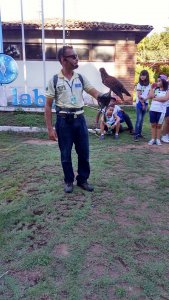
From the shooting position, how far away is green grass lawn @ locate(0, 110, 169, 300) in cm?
212

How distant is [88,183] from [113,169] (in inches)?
30.1

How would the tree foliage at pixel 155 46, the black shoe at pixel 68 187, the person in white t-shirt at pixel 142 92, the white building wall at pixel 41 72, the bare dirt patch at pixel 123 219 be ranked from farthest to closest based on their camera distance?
the tree foliage at pixel 155 46, the white building wall at pixel 41 72, the person in white t-shirt at pixel 142 92, the black shoe at pixel 68 187, the bare dirt patch at pixel 123 219

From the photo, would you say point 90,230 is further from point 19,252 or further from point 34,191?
point 34,191

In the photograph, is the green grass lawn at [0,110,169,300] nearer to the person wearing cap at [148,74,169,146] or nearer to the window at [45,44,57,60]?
the person wearing cap at [148,74,169,146]

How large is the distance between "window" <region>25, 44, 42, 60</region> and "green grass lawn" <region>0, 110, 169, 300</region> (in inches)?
349

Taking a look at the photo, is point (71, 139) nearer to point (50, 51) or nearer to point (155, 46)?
point (50, 51)

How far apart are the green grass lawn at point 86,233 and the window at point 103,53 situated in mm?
8768

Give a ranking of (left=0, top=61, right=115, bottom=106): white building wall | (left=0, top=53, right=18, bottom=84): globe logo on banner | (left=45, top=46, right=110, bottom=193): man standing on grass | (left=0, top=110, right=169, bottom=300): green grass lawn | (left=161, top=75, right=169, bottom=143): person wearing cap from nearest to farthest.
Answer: (left=0, top=110, right=169, bottom=300): green grass lawn < (left=45, top=46, right=110, bottom=193): man standing on grass < (left=161, top=75, right=169, bottom=143): person wearing cap < (left=0, top=53, right=18, bottom=84): globe logo on banner < (left=0, top=61, right=115, bottom=106): white building wall

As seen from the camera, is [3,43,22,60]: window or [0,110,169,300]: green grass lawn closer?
[0,110,169,300]: green grass lawn

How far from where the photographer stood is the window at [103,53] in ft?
41.1

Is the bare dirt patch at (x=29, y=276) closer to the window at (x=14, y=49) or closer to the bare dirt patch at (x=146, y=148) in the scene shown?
the bare dirt patch at (x=146, y=148)

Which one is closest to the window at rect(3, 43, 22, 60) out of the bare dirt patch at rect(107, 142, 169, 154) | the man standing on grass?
the bare dirt patch at rect(107, 142, 169, 154)

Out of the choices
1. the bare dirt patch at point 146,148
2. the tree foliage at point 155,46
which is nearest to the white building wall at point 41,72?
the bare dirt patch at point 146,148

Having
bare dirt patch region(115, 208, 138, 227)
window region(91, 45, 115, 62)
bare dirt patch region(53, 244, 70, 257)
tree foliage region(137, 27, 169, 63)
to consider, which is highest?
tree foliage region(137, 27, 169, 63)
